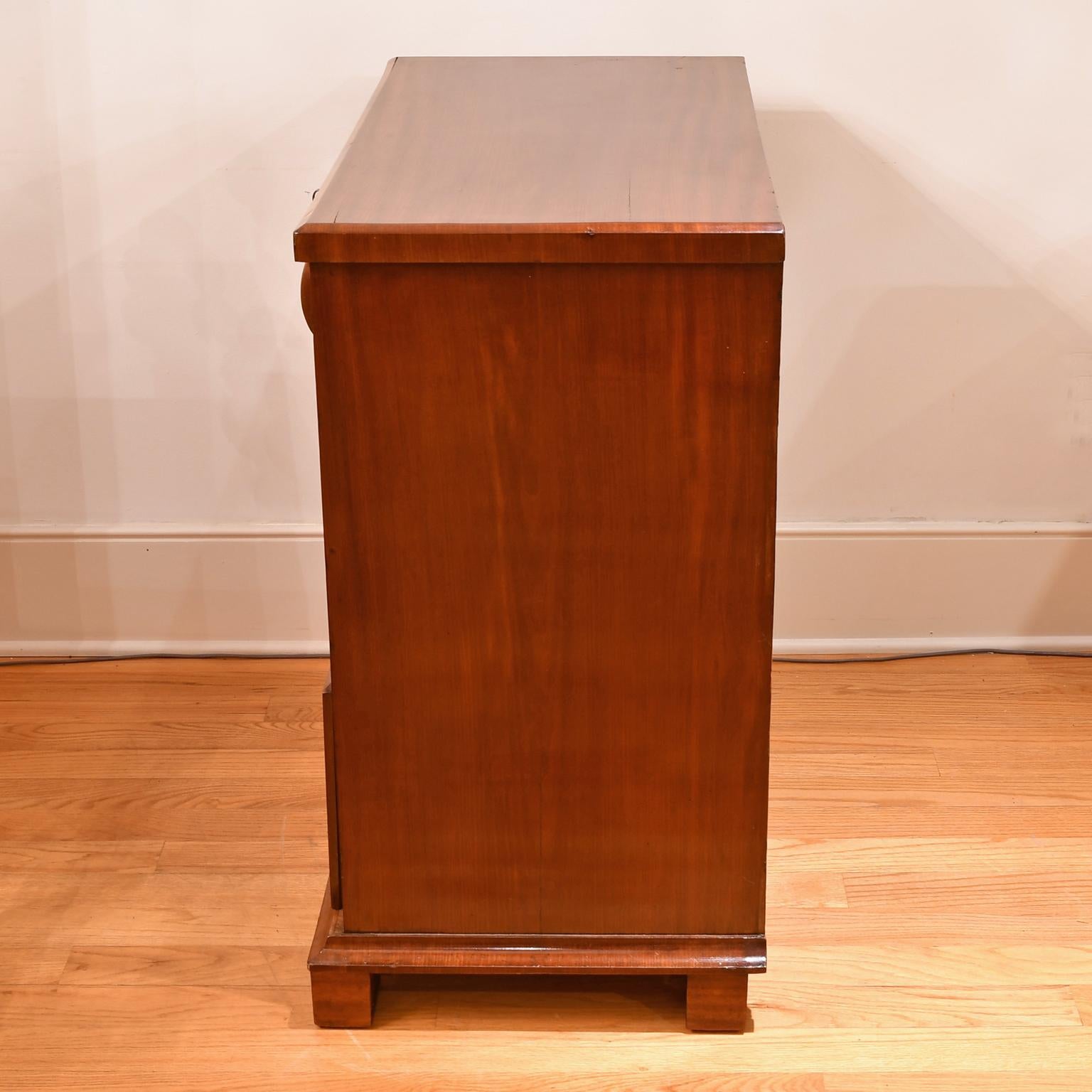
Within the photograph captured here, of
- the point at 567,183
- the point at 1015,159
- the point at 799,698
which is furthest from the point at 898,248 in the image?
the point at 567,183

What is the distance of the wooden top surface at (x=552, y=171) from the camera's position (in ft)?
3.50

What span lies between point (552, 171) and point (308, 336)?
0.80 metres

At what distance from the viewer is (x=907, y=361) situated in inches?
77.2

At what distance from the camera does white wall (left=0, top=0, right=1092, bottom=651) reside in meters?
1.82

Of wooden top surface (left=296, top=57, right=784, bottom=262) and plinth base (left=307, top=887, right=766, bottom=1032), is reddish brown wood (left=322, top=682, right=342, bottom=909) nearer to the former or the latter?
plinth base (left=307, top=887, right=766, bottom=1032)

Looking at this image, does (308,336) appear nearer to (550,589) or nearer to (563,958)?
(550,589)

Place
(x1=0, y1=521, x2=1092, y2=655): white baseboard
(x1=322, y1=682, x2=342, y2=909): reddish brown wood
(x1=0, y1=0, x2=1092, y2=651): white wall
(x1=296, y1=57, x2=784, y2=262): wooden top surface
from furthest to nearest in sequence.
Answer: (x1=0, y1=521, x2=1092, y2=655): white baseboard
(x1=0, y1=0, x2=1092, y2=651): white wall
(x1=322, y1=682, x2=342, y2=909): reddish brown wood
(x1=296, y1=57, x2=784, y2=262): wooden top surface

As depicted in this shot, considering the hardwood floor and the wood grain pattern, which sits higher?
the wood grain pattern

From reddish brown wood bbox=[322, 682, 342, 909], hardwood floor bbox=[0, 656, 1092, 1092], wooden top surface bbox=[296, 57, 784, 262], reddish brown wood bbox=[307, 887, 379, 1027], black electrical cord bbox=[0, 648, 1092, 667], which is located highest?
wooden top surface bbox=[296, 57, 784, 262]

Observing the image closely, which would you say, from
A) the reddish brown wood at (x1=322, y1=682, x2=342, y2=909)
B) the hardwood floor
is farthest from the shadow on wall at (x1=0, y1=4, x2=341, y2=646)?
the reddish brown wood at (x1=322, y1=682, x2=342, y2=909)

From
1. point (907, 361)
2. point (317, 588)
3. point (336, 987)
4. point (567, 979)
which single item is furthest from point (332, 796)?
point (907, 361)

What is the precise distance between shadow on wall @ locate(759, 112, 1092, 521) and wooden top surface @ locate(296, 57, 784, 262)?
0.31 meters

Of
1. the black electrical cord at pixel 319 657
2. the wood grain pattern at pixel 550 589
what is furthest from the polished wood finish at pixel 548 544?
the black electrical cord at pixel 319 657

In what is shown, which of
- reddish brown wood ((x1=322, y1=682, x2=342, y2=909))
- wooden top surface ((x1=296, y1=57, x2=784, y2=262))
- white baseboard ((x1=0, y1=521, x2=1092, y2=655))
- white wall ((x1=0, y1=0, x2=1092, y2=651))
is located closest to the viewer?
wooden top surface ((x1=296, y1=57, x2=784, y2=262))
